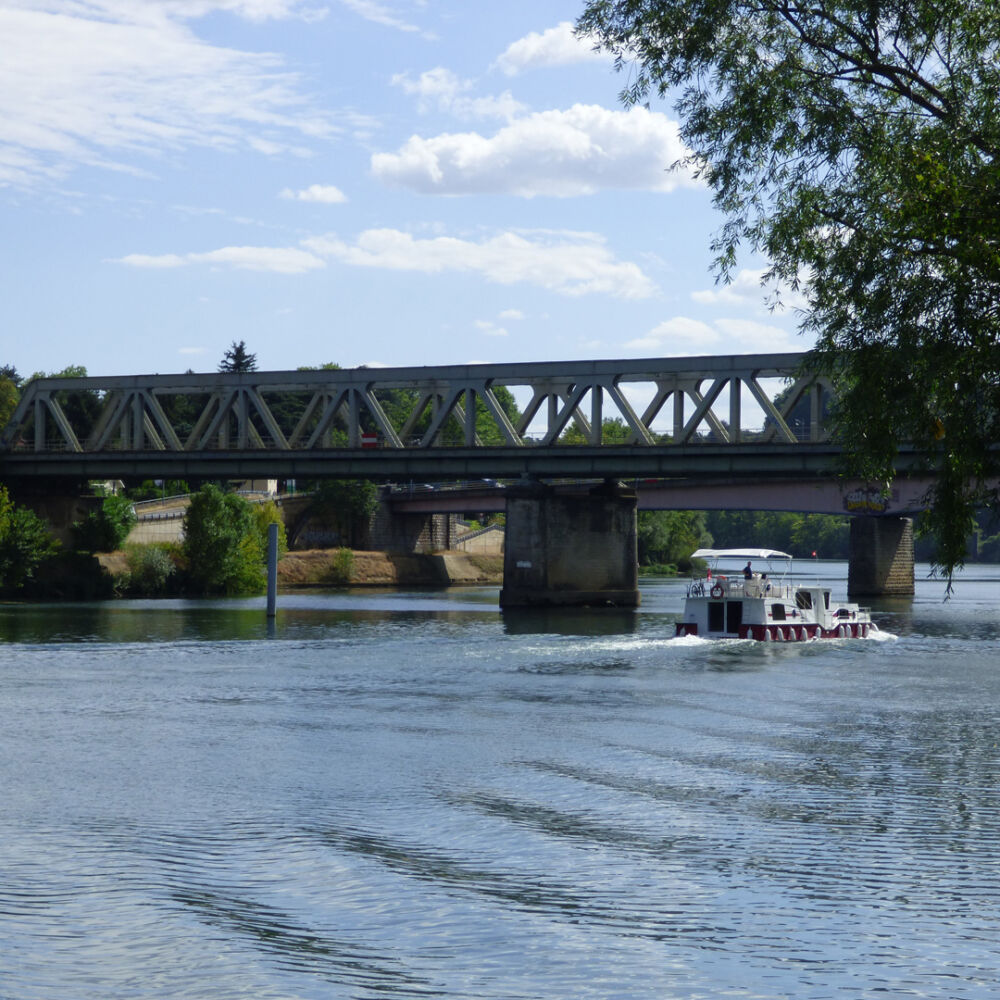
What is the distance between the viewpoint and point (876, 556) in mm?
125500

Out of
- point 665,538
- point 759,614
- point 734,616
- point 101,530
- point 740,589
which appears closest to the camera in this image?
point 759,614

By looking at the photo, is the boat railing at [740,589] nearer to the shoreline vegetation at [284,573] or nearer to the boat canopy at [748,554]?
the boat canopy at [748,554]

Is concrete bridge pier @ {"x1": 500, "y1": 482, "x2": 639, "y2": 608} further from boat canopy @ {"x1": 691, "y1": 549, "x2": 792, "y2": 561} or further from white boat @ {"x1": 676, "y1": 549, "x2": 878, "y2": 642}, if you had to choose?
white boat @ {"x1": 676, "y1": 549, "x2": 878, "y2": 642}

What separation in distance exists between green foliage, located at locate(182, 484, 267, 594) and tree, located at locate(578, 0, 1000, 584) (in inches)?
3274

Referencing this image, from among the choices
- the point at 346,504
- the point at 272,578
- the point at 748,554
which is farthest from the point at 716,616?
the point at 346,504

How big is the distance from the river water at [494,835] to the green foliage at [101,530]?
5926cm

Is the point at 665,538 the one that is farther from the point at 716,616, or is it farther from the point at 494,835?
the point at 494,835

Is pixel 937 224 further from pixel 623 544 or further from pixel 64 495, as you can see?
pixel 64 495

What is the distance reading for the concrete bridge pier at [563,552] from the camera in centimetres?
9769

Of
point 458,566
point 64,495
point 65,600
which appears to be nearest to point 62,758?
point 65,600

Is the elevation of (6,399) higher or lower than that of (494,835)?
higher

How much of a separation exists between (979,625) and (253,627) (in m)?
39.5

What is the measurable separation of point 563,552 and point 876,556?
38680 mm

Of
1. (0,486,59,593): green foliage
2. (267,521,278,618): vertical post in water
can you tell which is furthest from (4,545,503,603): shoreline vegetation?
(267,521,278,618): vertical post in water
